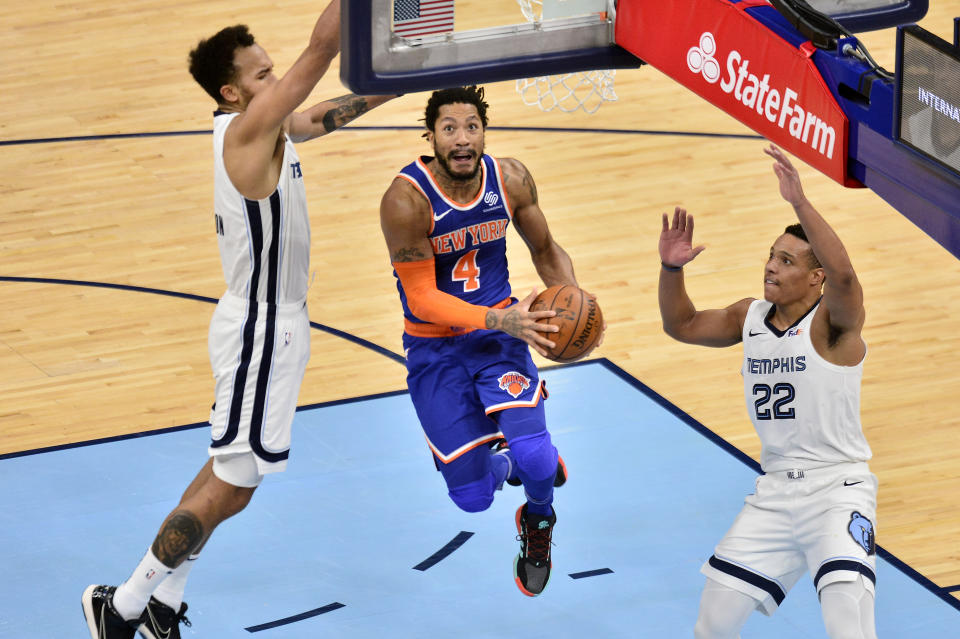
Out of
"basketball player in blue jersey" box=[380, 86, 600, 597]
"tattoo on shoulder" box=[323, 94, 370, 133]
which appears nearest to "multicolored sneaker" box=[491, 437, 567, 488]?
"basketball player in blue jersey" box=[380, 86, 600, 597]

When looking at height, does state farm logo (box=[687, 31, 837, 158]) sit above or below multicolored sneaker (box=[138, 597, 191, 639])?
above

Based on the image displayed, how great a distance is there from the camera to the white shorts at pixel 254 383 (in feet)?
20.0

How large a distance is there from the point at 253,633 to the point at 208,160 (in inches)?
256

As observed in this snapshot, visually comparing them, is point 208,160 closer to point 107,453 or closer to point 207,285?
point 207,285

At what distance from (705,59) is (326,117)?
213 cm

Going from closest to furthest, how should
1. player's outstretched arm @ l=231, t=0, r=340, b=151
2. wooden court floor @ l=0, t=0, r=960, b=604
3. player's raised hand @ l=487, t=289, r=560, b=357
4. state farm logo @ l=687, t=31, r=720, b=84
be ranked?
state farm logo @ l=687, t=31, r=720, b=84 < player's outstretched arm @ l=231, t=0, r=340, b=151 < player's raised hand @ l=487, t=289, r=560, b=357 < wooden court floor @ l=0, t=0, r=960, b=604

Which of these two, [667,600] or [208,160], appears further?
[208,160]

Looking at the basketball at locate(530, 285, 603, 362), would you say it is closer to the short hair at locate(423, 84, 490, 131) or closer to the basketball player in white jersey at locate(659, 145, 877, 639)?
the basketball player in white jersey at locate(659, 145, 877, 639)

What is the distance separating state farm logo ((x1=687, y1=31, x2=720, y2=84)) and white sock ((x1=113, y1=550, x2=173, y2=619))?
9.35 ft

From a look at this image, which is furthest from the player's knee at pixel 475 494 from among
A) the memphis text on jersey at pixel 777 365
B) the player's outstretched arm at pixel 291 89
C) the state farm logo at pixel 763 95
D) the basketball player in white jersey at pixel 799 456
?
the state farm logo at pixel 763 95

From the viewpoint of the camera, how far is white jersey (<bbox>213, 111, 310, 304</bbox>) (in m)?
5.97

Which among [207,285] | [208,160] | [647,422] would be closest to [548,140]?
[208,160]

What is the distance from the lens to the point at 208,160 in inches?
487

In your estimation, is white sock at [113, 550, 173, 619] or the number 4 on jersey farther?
the number 4 on jersey
